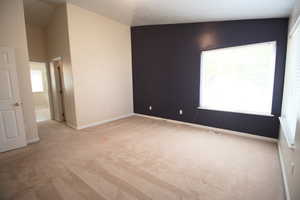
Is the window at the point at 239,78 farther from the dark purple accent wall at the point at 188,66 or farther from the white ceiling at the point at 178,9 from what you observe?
the white ceiling at the point at 178,9

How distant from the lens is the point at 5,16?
2.81 meters

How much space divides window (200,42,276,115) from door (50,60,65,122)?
4.40 metres

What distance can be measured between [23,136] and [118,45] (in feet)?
11.8

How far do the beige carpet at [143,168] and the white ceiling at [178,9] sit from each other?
256cm

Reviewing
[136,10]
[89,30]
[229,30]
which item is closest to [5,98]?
[89,30]

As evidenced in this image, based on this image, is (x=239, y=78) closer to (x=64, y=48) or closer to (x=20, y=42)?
(x=64, y=48)

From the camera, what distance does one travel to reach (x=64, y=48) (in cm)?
396

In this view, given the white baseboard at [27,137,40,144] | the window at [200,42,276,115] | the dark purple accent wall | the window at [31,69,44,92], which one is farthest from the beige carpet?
the window at [31,69,44,92]

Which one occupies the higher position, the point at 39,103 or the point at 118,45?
the point at 118,45

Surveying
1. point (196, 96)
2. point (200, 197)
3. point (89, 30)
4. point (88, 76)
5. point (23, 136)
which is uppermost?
point (89, 30)

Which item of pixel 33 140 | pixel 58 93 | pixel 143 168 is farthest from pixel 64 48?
pixel 143 168

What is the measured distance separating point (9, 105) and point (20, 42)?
51.5 inches

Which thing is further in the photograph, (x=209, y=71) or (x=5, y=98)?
(x=209, y=71)

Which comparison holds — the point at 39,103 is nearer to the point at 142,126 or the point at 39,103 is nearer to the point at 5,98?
the point at 5,98
